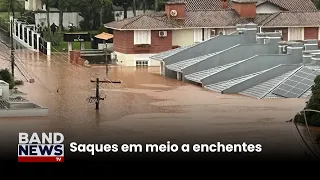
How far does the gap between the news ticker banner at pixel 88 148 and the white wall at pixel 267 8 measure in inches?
1064

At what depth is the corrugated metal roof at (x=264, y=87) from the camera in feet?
112

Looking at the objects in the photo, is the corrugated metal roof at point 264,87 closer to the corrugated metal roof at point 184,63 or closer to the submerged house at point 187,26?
the corrugated metal roof at point 184,63

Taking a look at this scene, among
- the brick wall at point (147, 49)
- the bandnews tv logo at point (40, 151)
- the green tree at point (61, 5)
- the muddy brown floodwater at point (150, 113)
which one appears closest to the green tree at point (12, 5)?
the green tree at point (61, 5)

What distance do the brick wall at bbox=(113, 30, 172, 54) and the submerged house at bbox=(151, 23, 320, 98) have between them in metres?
1.86

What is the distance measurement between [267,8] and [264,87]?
16.3 meters

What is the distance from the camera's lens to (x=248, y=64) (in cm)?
3756

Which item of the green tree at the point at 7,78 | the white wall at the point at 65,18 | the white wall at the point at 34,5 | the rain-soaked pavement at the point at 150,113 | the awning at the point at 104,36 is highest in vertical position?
the white wall at the point at 34,5

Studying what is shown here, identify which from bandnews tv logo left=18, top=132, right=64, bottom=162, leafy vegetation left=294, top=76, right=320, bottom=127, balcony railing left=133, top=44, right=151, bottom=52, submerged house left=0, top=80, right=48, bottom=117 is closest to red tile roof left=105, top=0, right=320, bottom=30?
balcony railing left=133, top=44, right=151, bottom=52

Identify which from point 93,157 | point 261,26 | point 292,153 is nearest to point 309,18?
point 261,26

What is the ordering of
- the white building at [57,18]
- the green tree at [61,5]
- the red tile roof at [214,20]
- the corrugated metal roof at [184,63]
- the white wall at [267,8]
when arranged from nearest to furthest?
the corrugated metal roof at [184,63], the red tile roof at [214,20], the white wall at [267,8], the green tree at [61,5], the white building at [57,18]

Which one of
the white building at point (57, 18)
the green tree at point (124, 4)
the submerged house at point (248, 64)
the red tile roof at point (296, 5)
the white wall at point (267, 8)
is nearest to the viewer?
the submerged house at point (248, 64)

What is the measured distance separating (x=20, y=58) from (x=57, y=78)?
7.41m

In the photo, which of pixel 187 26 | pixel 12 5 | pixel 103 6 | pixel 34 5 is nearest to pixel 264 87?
pixel 187 26

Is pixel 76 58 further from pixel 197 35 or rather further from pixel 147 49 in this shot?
pixel 197 35
